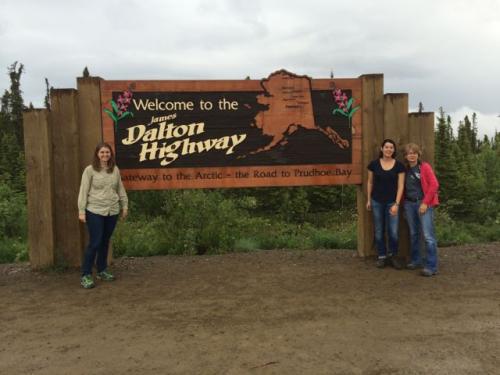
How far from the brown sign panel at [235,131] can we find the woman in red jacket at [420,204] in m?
0.84

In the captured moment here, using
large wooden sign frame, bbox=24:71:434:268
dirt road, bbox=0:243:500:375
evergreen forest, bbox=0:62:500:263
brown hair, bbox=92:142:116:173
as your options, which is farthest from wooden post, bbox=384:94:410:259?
brown hair, bbox=92:142:116:173

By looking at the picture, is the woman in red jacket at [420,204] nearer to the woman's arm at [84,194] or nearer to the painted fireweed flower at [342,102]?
the painted fireweed flower at [342,102]

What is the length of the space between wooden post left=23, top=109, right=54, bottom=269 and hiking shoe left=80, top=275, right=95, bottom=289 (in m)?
0.93

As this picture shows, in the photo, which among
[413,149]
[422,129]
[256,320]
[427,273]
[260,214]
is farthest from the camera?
[260,214]

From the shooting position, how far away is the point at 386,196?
620cm

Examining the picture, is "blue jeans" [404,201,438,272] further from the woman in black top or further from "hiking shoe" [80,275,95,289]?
"hiking shoe" [80,275,95,289]

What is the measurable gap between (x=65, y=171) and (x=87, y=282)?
5.27 feet

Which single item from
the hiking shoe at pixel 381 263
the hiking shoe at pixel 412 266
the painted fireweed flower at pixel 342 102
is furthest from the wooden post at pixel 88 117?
the hiking shoe at pixel 412 266

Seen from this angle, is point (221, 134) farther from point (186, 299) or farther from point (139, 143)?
point (186, 299)

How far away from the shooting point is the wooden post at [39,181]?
6094 mm

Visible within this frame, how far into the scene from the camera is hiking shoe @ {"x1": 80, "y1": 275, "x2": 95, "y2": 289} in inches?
218

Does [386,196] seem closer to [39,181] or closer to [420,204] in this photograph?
[420,204]

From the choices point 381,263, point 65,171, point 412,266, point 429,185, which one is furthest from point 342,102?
point 65,171

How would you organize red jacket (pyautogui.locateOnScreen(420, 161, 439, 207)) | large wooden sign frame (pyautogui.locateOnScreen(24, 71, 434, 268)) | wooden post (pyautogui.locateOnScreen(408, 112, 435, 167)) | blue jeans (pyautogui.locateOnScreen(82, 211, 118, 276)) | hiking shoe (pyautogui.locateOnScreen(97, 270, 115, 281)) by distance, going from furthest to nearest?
wooden post (pyautogui.locateOnScreen(408, 112, 435, 167))
large wooden sign frame (pyautogui.locateOnScreen(24, 71, 434, 268))
hiking shoe (pyautogui.locateOnScreen(97, 270, 115, 281))
red jacket (pyautogui.locateOnScreen(420, 161, 439, 207))
blue jeans (pyautogui.locateOnScreen(82, 211, 118, 276))
